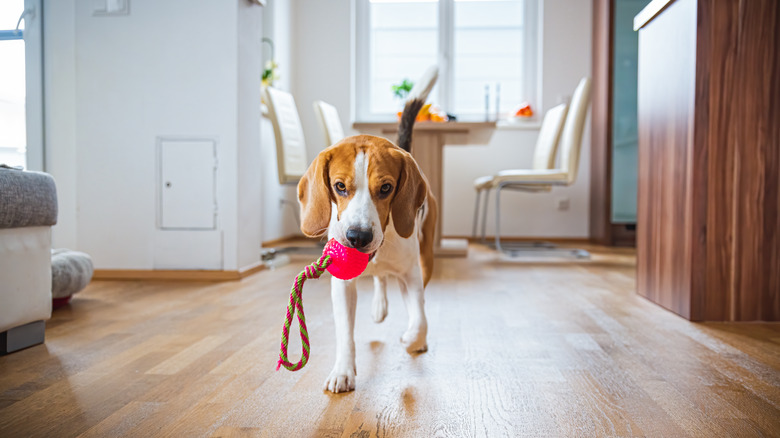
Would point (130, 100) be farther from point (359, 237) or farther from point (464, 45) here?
point (464, 45)

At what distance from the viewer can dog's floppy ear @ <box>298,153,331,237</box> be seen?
1.27 meters

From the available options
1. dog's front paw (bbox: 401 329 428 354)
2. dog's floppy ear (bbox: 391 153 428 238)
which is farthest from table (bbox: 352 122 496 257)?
dog's floppy ear (bbox: 391 153 428 238)

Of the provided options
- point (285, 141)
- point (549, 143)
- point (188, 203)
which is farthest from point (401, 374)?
point (549, 143)

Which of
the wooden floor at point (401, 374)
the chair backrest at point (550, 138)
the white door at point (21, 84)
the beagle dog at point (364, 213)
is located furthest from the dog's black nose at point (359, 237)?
the chair backrest at point (550, 138)

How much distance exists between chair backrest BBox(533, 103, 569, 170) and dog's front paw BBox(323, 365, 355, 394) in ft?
11.4

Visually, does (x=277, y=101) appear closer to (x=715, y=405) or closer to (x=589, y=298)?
(x=589, y=298)

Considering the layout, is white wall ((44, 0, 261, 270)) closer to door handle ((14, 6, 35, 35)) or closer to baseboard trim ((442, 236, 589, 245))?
door handle ((14, 6, 35, 35))

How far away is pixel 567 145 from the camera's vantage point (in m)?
4.28

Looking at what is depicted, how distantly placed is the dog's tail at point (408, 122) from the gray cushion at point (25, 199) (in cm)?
101

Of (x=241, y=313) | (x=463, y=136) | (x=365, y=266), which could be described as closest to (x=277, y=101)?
(x=463, y=136)

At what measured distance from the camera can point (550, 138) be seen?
4.59 meters

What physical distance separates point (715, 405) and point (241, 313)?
152 centimetres

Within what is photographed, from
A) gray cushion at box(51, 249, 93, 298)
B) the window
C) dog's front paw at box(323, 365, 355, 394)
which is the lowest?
dog's front paw at box(323, 365, 355, 394)

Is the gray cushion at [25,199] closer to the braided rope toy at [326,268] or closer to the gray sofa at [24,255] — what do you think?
the gray sofa at [24,255]
